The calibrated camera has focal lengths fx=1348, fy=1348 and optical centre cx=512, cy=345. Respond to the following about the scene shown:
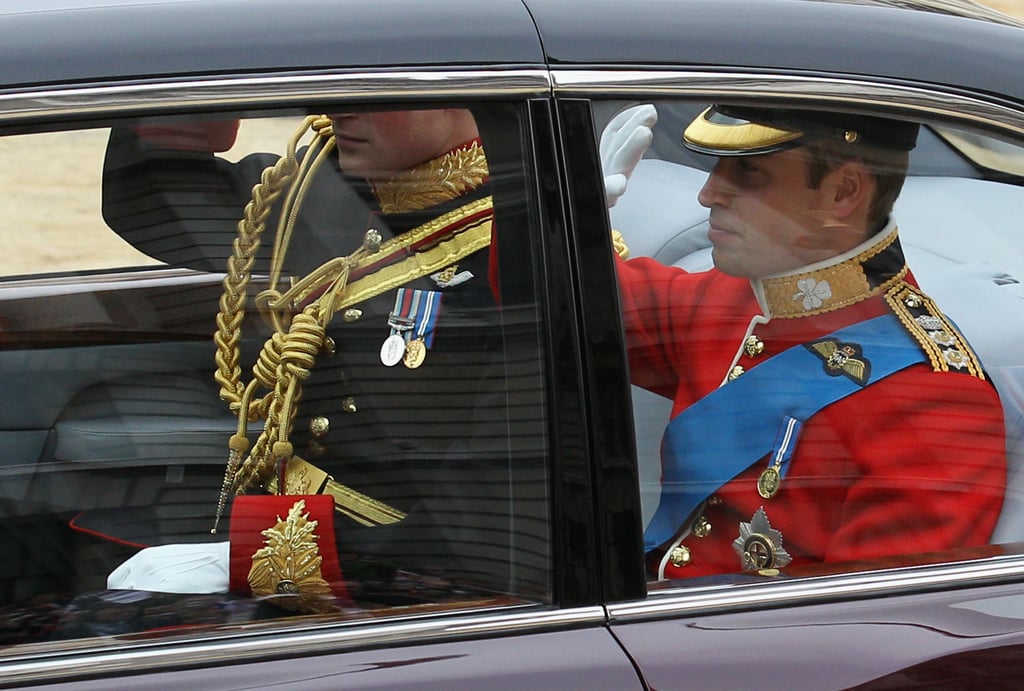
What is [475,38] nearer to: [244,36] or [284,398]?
[244,36]

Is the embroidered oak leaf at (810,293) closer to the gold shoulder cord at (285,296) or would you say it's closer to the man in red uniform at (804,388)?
the man in red uniform at (804,388)

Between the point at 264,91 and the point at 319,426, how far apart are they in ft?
1.35

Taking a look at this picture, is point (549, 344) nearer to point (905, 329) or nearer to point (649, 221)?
point (649, 221)

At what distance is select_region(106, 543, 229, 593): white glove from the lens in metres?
1.47

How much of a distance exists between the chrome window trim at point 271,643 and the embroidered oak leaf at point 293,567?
0.06 m

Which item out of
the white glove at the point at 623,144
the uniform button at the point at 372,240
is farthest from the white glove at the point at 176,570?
the white glove at the point at 623,144

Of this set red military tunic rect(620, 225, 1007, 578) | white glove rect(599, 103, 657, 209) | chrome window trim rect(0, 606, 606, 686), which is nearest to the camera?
chrome window trim rect(0, 606, 606, 686)

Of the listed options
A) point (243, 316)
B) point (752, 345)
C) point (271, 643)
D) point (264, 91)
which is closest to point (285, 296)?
point (243, 316)

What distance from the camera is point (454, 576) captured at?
4.75ft

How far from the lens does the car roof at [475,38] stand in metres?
1.34

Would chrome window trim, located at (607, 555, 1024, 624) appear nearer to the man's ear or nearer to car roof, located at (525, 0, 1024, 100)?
the man's ear

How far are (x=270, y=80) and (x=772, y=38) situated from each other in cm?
54

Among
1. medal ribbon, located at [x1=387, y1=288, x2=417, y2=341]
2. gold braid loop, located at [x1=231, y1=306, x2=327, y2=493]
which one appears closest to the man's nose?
medal ribbon, located at [x1=387, y1=288, x2=417, y2=341]

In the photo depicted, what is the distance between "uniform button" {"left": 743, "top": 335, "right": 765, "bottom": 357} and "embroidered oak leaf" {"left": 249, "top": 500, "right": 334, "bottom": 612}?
1.72ft
